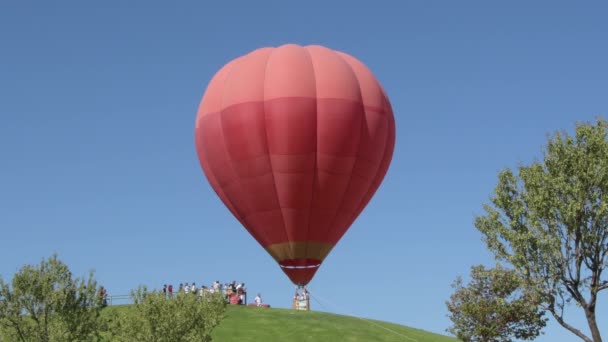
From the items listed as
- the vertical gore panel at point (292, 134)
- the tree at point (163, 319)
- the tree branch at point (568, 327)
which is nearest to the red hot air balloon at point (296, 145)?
the vertical gore panel at point (292, 134)

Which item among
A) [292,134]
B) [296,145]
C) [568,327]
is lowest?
[568,327]

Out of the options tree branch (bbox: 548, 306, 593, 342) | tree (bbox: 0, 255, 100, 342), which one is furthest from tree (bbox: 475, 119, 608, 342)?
tree (bbox: 0, 255, 100, 342)

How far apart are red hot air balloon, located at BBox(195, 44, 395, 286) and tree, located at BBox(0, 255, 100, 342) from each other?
38.1 ft

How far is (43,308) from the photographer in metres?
51.6

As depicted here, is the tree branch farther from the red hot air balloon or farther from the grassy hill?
the grassy hill

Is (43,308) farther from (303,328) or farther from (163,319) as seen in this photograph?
(303,328)

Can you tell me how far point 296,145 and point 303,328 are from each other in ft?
88.0

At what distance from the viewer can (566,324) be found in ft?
145

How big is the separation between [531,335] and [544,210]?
17492 mm

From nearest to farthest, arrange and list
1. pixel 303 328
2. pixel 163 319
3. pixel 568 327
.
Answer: pixel 568 327
pixel 163 319
pixel 303 328

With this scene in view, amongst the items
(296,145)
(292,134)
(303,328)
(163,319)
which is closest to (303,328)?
(303,328)

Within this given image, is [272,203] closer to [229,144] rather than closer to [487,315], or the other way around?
[229,144]

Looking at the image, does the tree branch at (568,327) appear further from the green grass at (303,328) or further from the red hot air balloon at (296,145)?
the green grass at (303,328)

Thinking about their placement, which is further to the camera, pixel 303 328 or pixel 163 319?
pixel 303 328
